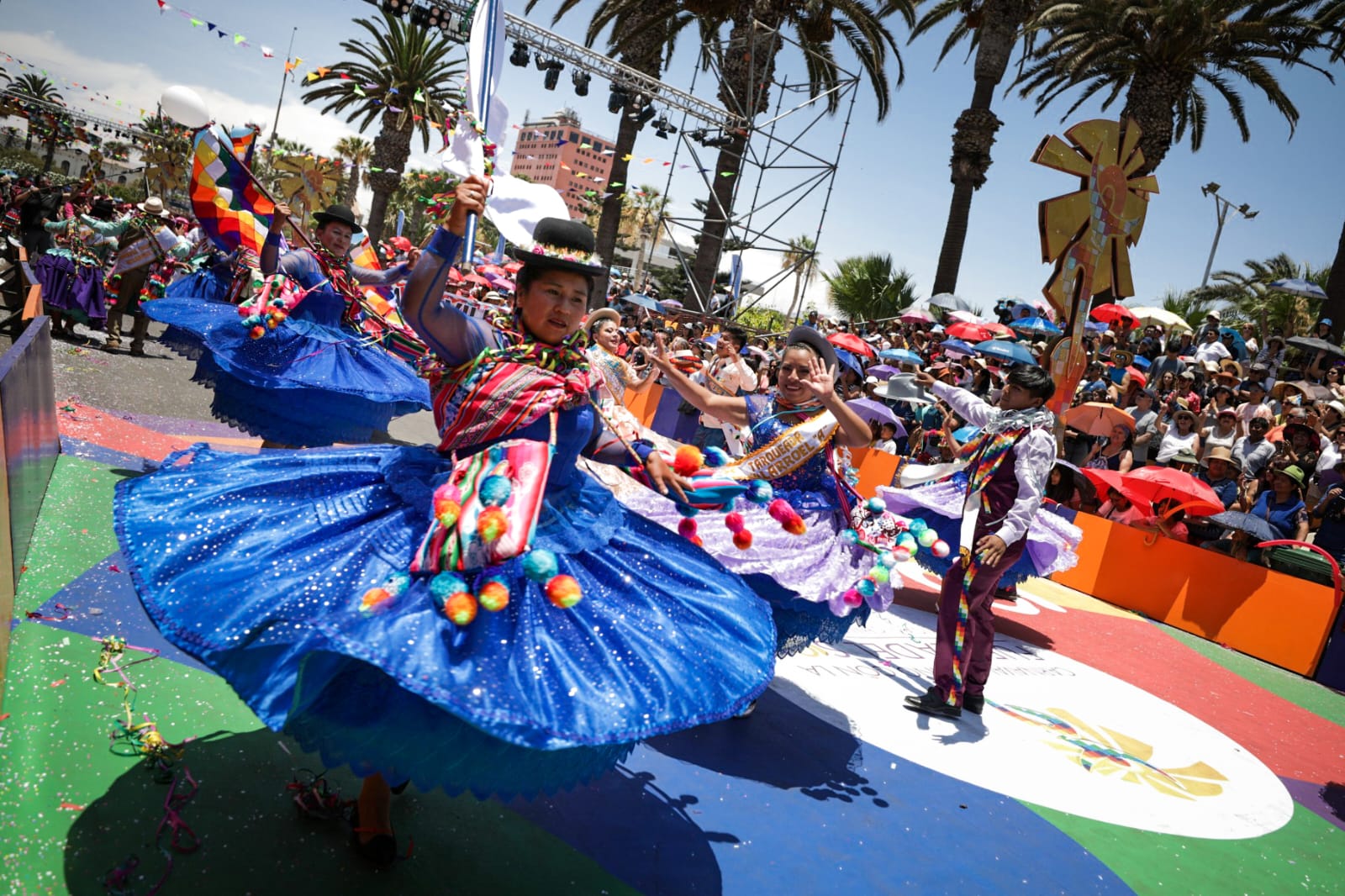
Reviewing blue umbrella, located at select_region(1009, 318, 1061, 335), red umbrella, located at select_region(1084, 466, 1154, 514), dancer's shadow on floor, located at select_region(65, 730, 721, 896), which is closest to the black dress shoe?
dancer's shadow on floor, located at select_region(65, 730, 721, 896)

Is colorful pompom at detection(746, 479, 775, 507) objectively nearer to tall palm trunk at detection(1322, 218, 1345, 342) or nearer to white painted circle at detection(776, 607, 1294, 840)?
white painted circle at detection(776, 607, 1294, 840)

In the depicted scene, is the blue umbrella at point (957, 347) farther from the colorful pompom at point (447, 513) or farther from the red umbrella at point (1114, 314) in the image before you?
the colorful pompom at point (447, 513)

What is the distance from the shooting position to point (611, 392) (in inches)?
132

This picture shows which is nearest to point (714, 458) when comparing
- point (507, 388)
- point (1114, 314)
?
point (507, 388)

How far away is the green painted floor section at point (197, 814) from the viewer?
2.60 meters

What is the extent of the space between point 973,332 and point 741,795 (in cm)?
1445

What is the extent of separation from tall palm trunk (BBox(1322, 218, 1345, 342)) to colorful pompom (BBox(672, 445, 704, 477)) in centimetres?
1920

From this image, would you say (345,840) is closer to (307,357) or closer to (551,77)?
(307,357)

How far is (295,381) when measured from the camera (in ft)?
19.3

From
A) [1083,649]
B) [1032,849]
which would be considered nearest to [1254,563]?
[1083,649]

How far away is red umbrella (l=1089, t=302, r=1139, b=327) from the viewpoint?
1739 centimetres

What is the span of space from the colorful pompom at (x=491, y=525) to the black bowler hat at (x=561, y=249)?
888 millimetres

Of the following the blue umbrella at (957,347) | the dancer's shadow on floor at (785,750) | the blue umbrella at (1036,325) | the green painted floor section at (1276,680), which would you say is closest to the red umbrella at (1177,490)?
the green painted floor section at (1276,680)

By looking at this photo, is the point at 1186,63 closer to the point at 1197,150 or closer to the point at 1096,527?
the point at 1197,150
